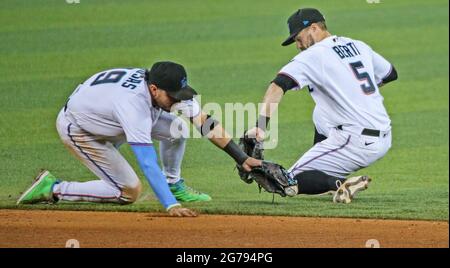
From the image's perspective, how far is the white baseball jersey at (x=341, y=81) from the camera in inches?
310

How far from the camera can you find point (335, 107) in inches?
317

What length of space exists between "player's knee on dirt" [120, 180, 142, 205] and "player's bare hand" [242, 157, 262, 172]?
2.77 ft

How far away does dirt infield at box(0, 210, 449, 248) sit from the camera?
6.56 meters

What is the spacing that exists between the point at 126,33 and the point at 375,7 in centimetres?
489

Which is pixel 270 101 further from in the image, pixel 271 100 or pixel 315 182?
pixel 315 182

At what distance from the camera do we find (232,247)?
6441 mm

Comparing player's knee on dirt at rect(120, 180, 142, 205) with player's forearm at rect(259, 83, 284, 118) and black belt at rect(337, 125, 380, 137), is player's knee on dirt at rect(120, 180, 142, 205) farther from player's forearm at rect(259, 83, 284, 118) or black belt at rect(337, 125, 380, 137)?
black belt at rect(337, 125, 380, 137)

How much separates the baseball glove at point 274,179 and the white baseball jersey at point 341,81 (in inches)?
25.7

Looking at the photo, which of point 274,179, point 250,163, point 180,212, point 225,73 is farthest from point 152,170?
point 225,73

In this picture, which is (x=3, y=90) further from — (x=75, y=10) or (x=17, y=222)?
(x=17, y=222)

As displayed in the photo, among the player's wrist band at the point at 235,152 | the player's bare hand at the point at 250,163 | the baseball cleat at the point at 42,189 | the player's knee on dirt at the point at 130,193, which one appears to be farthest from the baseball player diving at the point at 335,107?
the baseball cleat at the point at 42,189

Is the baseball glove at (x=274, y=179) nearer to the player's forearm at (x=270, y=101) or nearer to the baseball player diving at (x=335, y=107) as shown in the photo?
the baseball player diving at (x=335, y=107)

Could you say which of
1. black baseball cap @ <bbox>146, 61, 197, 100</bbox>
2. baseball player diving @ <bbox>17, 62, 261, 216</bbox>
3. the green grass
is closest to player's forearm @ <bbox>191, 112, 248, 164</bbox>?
baseball player diving @ <bbox>17, 62, 261, 216</bbox>
